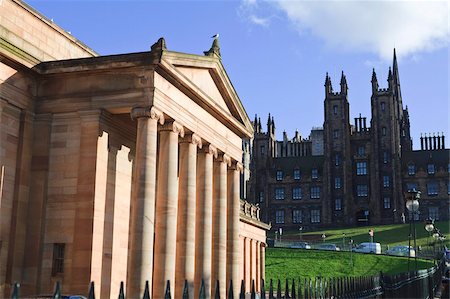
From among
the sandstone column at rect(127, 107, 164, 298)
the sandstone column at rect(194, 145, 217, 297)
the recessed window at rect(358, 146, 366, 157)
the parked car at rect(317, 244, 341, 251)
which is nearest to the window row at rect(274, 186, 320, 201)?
the recessed window at rect(358, 146, 366, 157)

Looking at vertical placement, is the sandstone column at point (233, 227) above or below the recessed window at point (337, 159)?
below

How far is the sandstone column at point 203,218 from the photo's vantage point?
30984mm

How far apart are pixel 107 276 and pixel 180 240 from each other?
15.4ft

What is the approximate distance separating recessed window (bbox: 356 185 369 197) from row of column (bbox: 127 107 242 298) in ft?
293

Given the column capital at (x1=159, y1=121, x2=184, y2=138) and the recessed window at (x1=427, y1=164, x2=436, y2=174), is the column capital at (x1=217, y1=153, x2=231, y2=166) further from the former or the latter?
the recessed window at (x1=427, y1=164, x2=436, y2=174)

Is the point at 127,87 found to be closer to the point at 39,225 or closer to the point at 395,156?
the point at 39,225

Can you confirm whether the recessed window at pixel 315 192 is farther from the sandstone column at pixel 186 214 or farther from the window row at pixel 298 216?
the sandstone column at pixel 186 214

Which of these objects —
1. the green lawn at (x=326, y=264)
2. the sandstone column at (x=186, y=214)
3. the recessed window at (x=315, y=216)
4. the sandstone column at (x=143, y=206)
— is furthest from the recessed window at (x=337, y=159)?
the sandstone column at (x=143, y=206)

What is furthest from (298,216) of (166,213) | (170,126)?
(166,213)

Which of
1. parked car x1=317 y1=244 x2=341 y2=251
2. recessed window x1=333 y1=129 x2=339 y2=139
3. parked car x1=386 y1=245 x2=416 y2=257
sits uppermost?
recessed window x1=333 y1=129 x2=339 y2=139

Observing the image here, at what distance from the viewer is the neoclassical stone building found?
80.9ft

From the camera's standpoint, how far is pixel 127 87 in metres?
25.9

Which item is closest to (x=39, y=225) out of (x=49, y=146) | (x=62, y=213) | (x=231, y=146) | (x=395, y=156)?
(x=62, y=213)

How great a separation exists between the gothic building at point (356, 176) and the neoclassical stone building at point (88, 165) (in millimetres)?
94829
